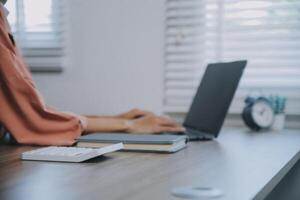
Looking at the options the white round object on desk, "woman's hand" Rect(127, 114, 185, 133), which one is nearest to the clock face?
"woman's hand" Rect(127, 114, 185, 133)

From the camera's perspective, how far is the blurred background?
70.2 inches

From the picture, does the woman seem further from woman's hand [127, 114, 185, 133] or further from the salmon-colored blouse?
woman's hand [127, 114, 185, 133]

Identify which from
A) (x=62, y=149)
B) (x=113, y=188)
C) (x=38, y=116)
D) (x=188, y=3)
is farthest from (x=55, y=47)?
(x=113, y=188)

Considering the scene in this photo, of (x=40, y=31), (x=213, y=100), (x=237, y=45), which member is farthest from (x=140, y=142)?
(x=40, y=31)

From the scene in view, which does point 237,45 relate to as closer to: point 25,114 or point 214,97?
point 214,97

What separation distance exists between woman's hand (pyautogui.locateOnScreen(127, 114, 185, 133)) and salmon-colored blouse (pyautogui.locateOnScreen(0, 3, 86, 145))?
200mm

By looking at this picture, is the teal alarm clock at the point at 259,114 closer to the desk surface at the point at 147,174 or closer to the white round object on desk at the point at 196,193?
the desk surface at the point at 147,174

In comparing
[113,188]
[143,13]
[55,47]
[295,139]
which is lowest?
[295,139]

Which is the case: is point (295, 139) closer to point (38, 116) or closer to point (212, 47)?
point (212, 47)

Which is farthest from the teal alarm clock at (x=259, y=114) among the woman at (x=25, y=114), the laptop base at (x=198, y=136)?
the woman at (x=25, y=114)

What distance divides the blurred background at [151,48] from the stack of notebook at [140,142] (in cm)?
73

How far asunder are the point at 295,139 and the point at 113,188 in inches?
34.5

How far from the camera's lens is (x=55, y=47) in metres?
2.10

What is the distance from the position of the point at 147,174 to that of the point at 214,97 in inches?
27.5
